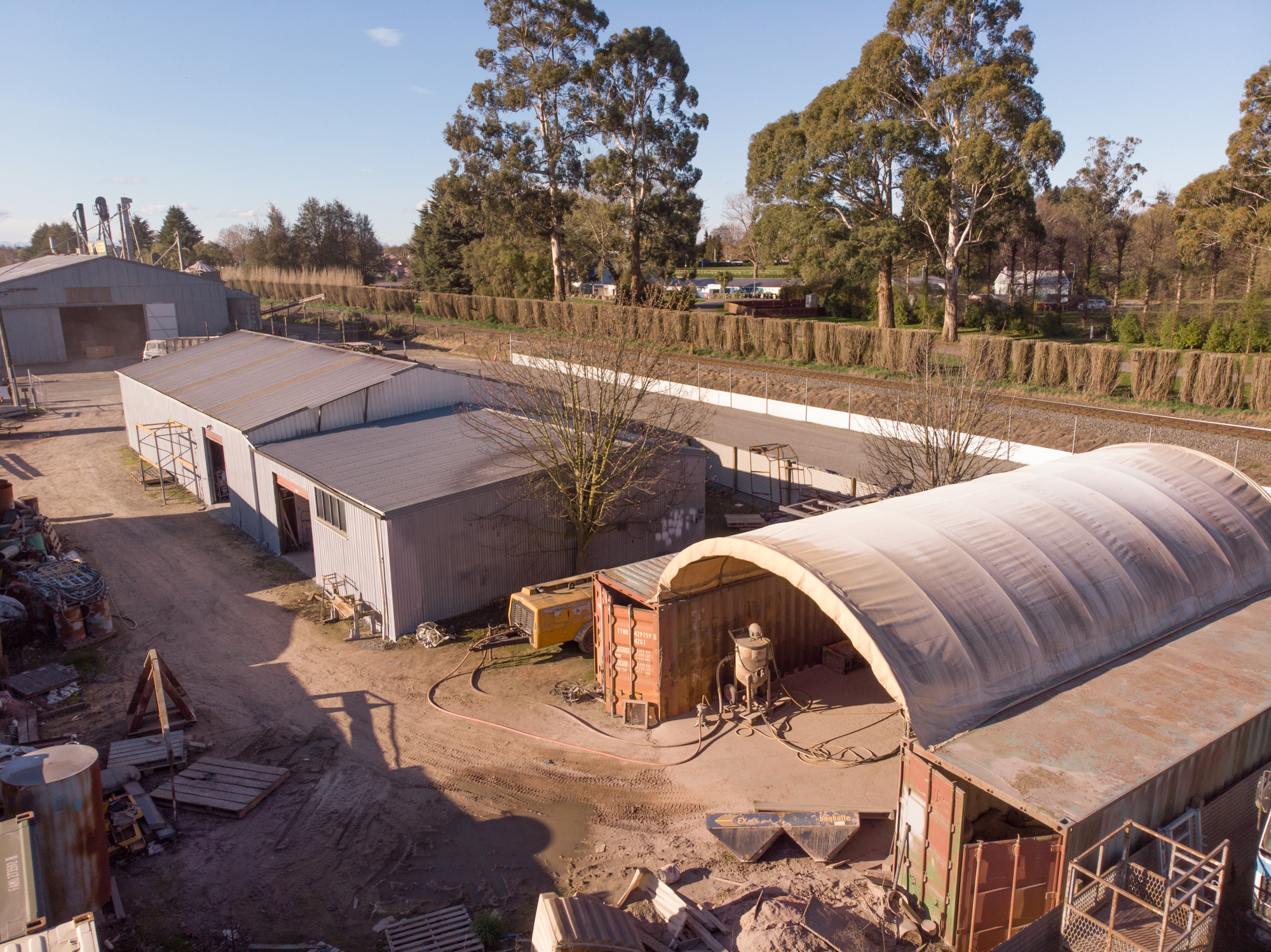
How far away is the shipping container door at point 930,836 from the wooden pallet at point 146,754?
32.3 ft

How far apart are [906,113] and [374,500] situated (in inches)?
1602

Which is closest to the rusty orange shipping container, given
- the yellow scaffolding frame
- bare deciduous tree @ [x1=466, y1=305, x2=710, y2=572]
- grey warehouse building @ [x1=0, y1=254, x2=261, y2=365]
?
bare deciduous tree @ [x1=466, y1=305, x2=710, y2=572]

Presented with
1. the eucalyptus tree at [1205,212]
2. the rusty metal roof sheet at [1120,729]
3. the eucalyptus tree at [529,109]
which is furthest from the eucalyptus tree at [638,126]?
the rusty metal roof sheet at [1120,729]

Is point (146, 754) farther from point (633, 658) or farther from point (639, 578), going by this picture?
point (639, 578)

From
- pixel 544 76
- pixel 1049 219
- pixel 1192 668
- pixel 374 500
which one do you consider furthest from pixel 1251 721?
pixel 1049 219

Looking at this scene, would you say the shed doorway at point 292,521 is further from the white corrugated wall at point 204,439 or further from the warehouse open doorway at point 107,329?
the warehouse open doorway at point 107,329

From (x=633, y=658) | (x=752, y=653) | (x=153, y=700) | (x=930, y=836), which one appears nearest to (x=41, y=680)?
(x=153, y=700)

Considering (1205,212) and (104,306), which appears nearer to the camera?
(1205,212)

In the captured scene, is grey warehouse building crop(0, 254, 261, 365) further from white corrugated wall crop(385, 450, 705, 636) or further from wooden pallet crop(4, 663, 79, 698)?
white corrugated wall crop(385, 450, 705, 636)

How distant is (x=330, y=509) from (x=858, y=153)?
37622 mm

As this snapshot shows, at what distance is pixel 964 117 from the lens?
44.3 metres

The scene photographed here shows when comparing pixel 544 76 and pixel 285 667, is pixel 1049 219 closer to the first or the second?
pixel 544 76

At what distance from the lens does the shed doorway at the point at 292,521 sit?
21.5 metres

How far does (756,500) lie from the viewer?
1013 inches
